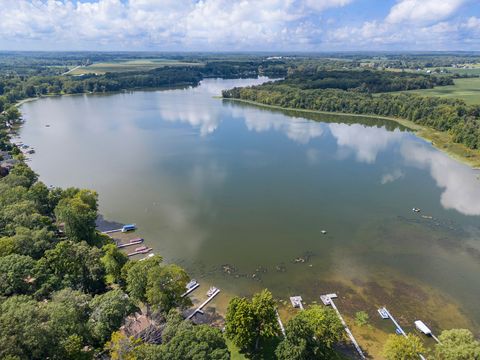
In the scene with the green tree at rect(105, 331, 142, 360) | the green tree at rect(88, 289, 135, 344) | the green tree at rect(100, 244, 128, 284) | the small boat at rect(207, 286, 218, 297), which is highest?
the green tree at rect(105, 331, 142, 360)

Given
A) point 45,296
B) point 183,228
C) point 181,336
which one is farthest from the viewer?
point 183,228

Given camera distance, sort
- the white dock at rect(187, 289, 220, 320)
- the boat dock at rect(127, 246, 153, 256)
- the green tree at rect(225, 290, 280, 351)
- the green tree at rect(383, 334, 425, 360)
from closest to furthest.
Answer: the green tree at rect(383, 334, 425, 360) → the green tree at rect(225, 290, 280, 351) → the white dock at rect(187, 289, 220, 320) → the boat dock at rect(127, 246, 153, 256)

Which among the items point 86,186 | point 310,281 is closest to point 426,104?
point 310,281

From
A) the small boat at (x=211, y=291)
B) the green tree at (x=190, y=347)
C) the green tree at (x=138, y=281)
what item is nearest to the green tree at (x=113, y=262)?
the green tree at (x=138, y=281)

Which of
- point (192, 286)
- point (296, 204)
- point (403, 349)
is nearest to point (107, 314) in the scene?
point (192, 286)

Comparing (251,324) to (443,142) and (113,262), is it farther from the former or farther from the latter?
(443,142)

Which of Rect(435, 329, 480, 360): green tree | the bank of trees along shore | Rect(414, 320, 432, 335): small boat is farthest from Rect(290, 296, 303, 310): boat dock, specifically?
Rect(435, 329, 480, 360): green tree

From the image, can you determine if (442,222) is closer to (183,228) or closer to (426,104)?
(183,228)

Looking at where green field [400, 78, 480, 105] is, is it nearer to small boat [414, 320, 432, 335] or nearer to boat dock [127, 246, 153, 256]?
small boat [414, 320, 432, 335]
